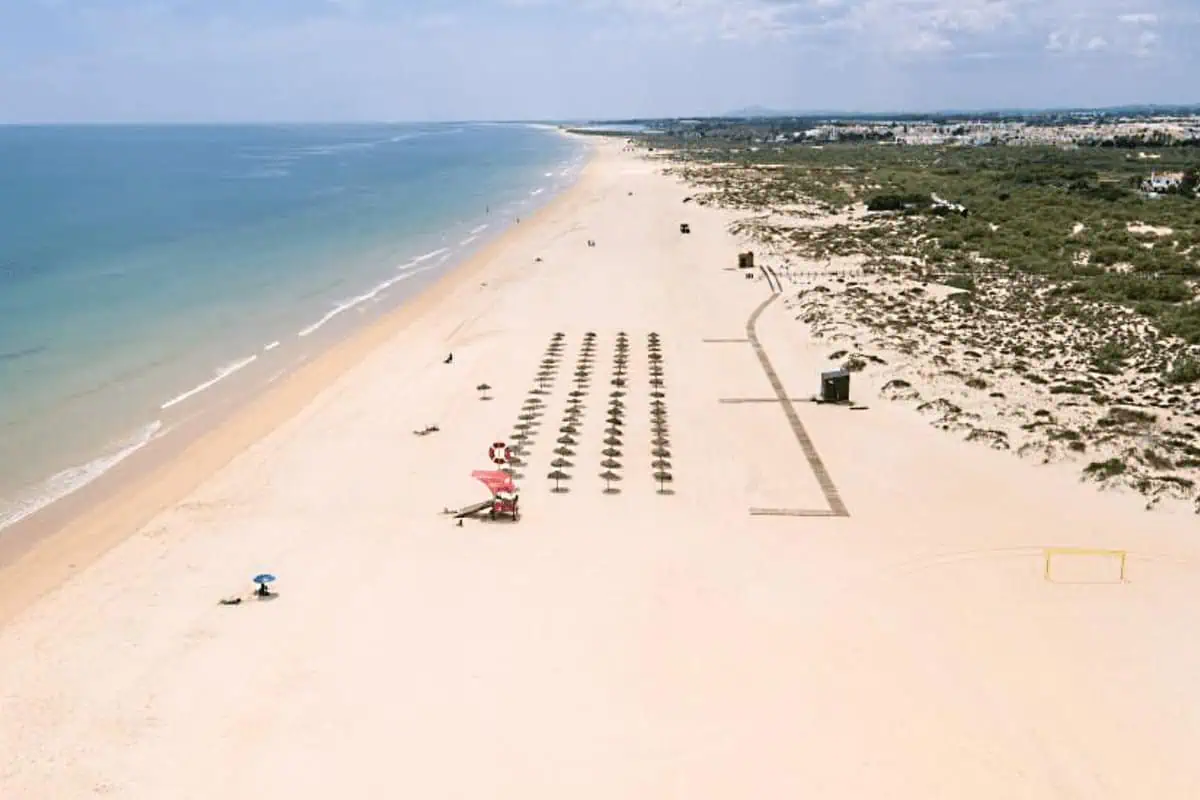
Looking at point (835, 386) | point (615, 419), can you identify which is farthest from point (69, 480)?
point (835, 386)

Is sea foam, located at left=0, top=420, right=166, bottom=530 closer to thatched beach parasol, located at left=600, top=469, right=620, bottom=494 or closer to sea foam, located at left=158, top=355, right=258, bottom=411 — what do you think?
sea foam, located at left=158, top=355, right=258, bottom=411

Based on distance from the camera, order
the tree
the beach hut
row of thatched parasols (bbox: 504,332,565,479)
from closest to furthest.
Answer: row of thatched parasols (bbox: 504,332,565,479) < the beach hut < the tree

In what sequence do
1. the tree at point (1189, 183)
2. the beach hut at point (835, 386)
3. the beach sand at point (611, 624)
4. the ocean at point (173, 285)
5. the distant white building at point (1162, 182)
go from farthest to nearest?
1. the distant white building at point (1162, 182)
2. the tree at point (1189, 183)
3. the ocean at point (173, 285)
4. the beach hut at point (835, 386)
5. the beach sand at point (611, 624)

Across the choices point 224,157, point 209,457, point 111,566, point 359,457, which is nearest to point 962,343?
point 359,457

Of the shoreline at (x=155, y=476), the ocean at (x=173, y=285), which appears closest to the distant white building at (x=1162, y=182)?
the ocean at (x=173, y=285)

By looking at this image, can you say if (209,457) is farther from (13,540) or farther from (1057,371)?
(1057,371)

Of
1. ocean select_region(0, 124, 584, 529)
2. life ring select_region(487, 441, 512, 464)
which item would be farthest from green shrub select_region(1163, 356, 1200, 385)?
ocean select_region(0, 124, 584, 529)

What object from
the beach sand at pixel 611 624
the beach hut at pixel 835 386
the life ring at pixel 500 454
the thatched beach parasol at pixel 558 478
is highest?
the beach hut at pixel 835 386

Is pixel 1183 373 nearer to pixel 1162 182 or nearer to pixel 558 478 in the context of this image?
pixel 558 478

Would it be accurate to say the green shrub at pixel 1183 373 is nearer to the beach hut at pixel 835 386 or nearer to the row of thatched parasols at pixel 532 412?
the beach hut at pixel 835 386
